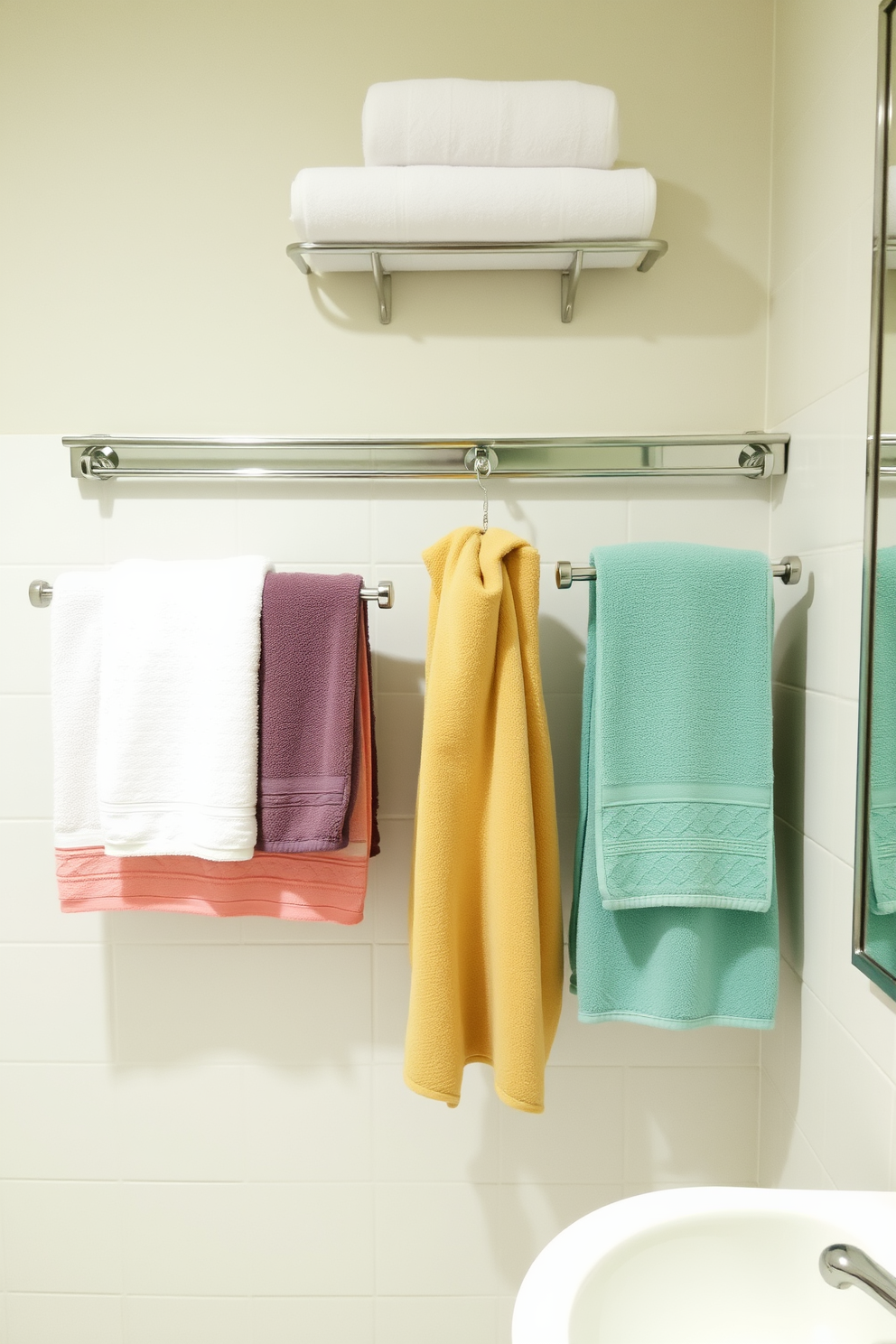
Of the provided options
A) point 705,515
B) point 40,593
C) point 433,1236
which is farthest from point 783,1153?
point 40,593

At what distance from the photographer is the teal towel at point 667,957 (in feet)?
3.26

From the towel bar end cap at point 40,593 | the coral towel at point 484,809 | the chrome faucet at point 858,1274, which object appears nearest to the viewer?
the chrome faucet at point 858,1274

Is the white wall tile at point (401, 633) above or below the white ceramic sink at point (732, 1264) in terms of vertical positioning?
above

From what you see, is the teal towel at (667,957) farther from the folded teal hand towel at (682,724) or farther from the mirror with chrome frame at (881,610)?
the mirror with chrome frame at (881,610)

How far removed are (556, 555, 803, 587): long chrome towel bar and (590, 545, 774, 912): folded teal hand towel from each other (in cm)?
2

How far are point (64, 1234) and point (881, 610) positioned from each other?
135cm

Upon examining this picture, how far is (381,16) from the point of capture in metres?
1.12

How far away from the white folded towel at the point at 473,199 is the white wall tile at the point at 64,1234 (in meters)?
1.34

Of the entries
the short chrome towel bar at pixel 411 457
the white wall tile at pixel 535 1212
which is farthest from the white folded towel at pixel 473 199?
the white wall tile at pixel 535 1212

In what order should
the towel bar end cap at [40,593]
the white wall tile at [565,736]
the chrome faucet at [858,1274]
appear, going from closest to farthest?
the chrome faucet at [858,1274], the towel bar end cap at [40,593], the white wall tile at [565,736]

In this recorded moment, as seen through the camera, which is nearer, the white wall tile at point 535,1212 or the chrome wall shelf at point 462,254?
the chrome wall shelf at point 462,254

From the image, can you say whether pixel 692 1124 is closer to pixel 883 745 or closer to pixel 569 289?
pixel 883 745

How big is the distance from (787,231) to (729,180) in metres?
0.12

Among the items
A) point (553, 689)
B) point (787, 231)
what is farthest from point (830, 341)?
point (553, 689)
